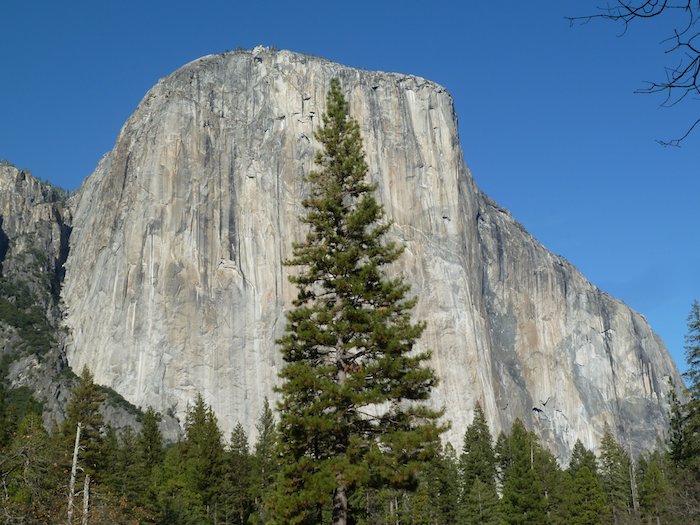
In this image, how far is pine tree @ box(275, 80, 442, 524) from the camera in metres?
20.8

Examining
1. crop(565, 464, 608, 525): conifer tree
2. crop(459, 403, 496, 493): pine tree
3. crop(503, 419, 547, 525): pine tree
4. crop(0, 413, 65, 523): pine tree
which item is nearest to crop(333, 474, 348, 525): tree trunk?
crop(0, 413, 65, 523): pine tree

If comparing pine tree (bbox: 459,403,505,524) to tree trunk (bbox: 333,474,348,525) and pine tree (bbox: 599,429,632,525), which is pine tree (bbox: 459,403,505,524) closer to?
pine tree (bbox: 599,429,632,525)

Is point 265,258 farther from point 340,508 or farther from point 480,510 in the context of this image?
point 340,508

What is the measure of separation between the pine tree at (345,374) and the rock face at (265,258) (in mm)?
80880

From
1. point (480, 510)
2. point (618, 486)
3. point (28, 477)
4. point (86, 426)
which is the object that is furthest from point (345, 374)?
point (618, 486)

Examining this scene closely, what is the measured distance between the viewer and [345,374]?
22.2 metres

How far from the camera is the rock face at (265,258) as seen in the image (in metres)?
106

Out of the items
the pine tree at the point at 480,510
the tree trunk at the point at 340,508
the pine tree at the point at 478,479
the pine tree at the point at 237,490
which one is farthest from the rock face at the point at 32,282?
the tree trunk at the point at 340,508

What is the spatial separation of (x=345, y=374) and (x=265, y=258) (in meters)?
89.4

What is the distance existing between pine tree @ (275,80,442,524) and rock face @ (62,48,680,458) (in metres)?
80.9

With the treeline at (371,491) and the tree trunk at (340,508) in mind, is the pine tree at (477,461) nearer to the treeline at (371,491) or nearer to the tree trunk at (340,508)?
the treeline at (371,491)

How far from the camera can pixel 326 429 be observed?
20531 mm

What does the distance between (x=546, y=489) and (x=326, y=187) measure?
44.8 meters

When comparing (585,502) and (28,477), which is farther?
(585,502)
